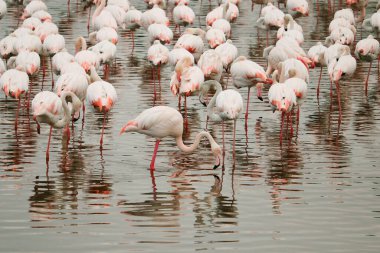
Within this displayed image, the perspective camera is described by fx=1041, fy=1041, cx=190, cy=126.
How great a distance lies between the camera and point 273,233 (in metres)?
11.0

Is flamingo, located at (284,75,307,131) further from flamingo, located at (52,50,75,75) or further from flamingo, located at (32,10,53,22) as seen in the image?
flamingo, located at (32,10,53,22)

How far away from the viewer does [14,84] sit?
52.9 feet

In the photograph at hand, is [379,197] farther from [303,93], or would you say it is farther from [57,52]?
[57,52]

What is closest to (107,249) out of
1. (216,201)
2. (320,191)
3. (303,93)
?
(216,201)

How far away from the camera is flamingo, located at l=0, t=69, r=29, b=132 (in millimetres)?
16109

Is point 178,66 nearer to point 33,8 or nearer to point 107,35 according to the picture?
point 107,35

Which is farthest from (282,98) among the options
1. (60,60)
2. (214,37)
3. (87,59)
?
(214,37)

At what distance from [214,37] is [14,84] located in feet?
21.6

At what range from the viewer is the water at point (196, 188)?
10844mm

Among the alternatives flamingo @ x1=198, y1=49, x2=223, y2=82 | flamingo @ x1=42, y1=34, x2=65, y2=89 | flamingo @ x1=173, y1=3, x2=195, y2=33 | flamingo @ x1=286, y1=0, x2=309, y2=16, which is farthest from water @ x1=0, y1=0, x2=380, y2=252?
flamingo @ x1=286, y1=0, x2=309, y2=16

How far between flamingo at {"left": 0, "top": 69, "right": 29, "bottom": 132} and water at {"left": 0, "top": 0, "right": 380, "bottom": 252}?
0.59 metres

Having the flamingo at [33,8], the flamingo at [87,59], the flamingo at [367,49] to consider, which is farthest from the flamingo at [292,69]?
the flamingo at [33,8]

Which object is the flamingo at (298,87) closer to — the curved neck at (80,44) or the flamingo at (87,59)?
the flamingo at (87,59)

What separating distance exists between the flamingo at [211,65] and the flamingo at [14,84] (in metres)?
3.28
